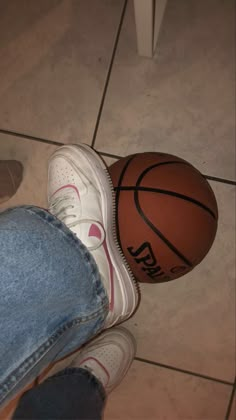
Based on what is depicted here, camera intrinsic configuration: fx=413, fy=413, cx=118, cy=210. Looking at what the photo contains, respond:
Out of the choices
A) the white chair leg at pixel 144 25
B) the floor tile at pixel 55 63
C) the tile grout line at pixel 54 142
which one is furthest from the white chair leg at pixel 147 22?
the tile grout line at pixel 54 142

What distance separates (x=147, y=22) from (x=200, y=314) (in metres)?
0.77

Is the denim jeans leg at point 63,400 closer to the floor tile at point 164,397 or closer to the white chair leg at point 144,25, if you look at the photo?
the floor tile at point 164,397

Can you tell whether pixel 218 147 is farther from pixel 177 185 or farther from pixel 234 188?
pixel 177 185

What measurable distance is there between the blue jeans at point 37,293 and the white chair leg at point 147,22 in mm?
535

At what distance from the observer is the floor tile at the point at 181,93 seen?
1.15 meters

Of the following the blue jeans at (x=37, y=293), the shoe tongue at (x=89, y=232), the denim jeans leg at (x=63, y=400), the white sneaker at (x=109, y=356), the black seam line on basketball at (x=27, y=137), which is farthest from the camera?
the black seam line on basketball at (x=27, y=137)

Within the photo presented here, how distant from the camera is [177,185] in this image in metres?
0.87

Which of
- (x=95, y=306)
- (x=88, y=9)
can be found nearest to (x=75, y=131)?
(x=88, y=9)

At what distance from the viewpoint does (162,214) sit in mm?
863

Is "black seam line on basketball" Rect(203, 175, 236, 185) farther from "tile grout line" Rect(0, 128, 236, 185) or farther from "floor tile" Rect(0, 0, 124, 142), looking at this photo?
"floor tile" Rect(0, 0, 124, 142)

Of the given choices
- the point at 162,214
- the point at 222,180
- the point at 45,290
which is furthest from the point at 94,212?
the point at 222,180

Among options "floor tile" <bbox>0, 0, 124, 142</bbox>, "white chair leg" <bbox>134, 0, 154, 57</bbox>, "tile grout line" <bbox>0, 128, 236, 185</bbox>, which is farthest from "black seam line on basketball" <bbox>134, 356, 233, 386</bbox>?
"white chair leg" <bbox>134, 0, 154, 57</bbox>

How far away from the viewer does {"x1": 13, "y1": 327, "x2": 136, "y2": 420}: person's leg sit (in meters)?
0.79

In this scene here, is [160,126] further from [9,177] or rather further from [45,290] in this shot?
[45,290]
